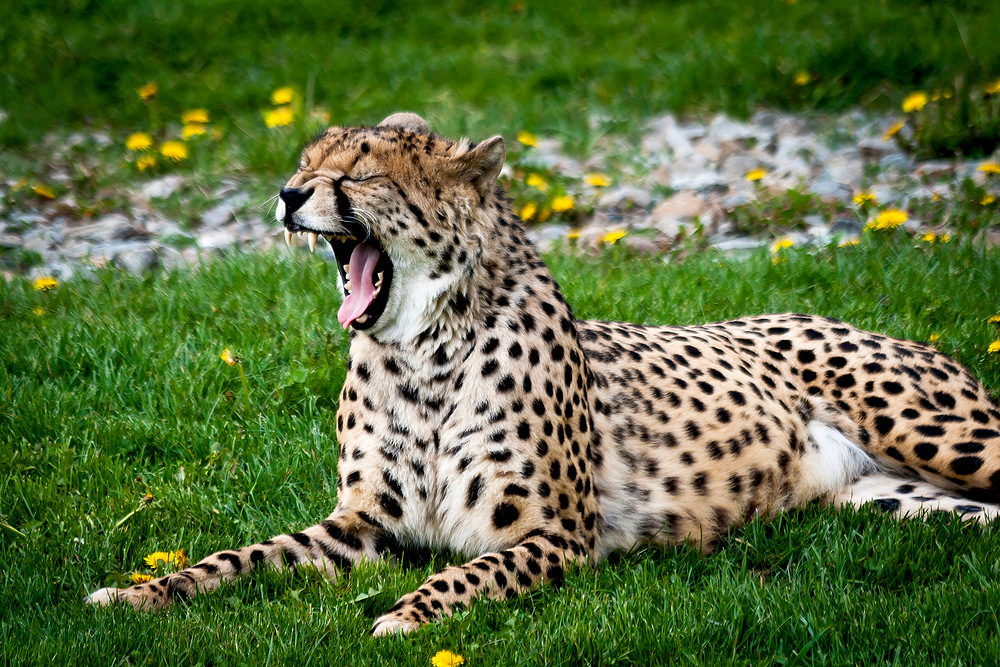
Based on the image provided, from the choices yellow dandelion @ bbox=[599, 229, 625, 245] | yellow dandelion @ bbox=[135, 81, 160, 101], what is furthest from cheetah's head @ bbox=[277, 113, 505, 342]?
yellow dandelion @ bbox=[135, 81, 160, 101]

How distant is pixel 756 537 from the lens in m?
3.99

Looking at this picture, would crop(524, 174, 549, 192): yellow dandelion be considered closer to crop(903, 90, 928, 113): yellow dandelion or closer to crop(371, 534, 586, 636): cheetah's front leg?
crop(903, 90, 928, 113): yellow dandelion

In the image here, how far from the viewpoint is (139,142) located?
862 centimetres

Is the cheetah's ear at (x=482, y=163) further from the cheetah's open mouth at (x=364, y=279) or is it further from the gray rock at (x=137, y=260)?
the gray rock at (x=137, y=260)

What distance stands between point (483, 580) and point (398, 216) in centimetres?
130

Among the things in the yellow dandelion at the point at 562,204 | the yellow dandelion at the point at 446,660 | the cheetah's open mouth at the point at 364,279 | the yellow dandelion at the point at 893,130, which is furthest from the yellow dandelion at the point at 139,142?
the yellow dandelion at the point at 446,660

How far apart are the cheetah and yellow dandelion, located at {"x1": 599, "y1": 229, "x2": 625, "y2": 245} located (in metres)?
2.61

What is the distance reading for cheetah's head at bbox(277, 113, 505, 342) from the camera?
3682 mm

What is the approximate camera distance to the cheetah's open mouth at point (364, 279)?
3.73 meters

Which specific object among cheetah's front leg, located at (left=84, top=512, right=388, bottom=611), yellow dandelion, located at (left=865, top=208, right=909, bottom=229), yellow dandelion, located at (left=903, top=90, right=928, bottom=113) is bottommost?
cheetah's front leg, located at (left=84, top=512, right=388, bottom=611)

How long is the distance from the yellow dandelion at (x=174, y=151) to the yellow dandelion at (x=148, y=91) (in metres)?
1.29

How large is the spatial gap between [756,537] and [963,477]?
3.36ft

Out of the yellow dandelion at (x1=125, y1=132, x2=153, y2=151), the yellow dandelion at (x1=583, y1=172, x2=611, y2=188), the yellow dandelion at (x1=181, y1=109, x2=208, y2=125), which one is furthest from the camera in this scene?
the yellow dandelion at (x1=181, y1=109, x2=208, y2=125)

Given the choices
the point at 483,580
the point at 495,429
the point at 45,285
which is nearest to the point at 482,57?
the point at 45,285
